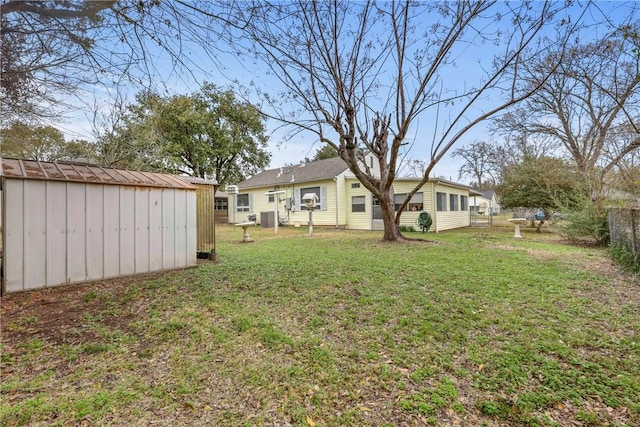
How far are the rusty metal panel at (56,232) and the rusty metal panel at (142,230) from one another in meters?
0.99

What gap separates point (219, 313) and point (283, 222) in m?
14.8

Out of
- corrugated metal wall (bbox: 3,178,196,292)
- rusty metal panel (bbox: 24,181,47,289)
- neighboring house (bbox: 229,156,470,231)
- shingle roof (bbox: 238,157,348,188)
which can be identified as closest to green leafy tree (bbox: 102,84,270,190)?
shingle roof (bbox: 238,157,348,188)

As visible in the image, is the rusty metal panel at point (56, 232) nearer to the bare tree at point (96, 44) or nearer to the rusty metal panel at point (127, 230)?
the rusty metal panel at point (127, 230)

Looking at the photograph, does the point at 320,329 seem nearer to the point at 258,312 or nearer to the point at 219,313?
the point at 258,312

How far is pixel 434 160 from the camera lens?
9242 mm

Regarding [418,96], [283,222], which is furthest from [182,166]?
[418,96]

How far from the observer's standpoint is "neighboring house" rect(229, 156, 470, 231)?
47.6ft

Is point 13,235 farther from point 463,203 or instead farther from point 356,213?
point 463,203

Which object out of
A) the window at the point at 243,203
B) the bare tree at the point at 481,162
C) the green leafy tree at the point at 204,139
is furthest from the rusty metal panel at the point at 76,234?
the bare tree at the point at 481,162

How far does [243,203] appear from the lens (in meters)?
21.0

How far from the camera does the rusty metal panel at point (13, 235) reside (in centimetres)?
391

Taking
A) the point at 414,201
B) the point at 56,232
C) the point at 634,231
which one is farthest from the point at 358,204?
the point at 56,232

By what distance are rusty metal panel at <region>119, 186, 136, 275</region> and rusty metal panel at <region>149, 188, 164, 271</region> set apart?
0.28m

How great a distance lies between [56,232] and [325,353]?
439 cm
